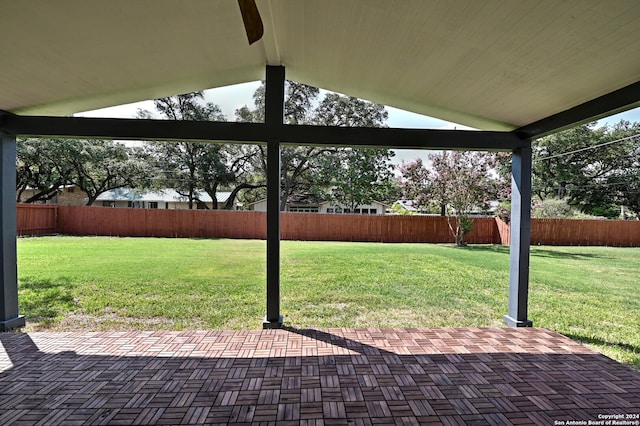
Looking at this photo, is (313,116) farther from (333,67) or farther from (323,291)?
(333,67)

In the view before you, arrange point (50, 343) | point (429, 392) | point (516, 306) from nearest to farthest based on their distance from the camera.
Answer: point (429, 392), point (50, 343), point (516, 306)

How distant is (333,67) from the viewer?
3104 mm

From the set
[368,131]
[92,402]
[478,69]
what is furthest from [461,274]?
[92,402]

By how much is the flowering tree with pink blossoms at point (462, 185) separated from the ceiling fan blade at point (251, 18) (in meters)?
11.4

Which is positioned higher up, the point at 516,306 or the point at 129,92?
the point at 129,92

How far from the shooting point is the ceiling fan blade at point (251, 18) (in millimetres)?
1315

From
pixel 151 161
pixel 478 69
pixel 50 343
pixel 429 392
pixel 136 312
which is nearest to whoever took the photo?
pixel 429 392

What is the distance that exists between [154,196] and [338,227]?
484 inches

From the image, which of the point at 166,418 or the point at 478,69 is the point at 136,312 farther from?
the point at 478,69

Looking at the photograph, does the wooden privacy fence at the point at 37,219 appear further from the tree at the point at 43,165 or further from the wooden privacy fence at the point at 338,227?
the tree at the point at 43,165

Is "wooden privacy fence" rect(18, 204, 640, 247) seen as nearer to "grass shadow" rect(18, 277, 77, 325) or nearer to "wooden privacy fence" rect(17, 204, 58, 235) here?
"wooden privacy fence" rect(17, 204, 58, 235)

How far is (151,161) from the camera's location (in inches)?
627

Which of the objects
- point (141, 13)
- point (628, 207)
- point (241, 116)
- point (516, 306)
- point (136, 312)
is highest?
point (241, 116)

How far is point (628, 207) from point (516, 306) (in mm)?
19011
